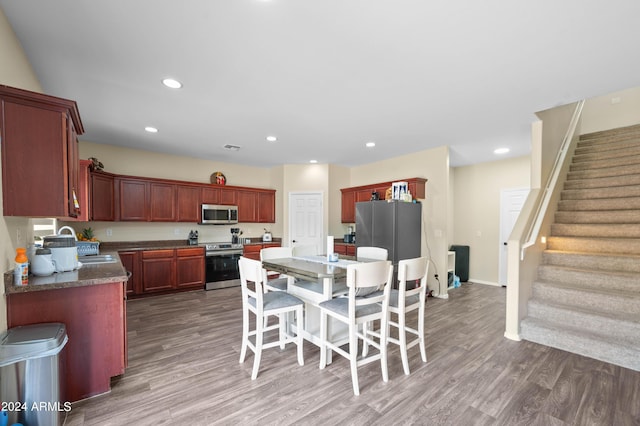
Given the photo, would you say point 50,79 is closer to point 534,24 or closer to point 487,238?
point 534,24

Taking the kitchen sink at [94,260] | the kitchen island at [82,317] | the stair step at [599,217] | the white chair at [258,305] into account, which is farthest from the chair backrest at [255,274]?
the stair step at [599,217]

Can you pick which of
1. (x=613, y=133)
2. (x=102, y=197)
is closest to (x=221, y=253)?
(x=102, y=197)

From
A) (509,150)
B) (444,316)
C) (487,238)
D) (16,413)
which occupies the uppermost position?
(509,150)

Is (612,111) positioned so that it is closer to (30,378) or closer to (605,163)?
(605,163)

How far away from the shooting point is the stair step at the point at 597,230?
3455 millimetres

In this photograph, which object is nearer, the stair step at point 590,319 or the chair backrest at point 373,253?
the stair step at point 590,319

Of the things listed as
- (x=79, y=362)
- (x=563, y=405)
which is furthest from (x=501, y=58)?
(x=79, y=362)

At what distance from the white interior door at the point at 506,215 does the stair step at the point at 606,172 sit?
862 millimetres

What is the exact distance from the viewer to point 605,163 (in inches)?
172

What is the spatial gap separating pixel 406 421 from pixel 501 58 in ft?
9.15

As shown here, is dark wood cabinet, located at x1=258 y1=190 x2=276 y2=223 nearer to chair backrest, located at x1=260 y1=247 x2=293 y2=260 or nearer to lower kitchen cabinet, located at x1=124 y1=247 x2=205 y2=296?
lower kitchen cabinet, located at x1=124 y1=247 x2=205 y2=296

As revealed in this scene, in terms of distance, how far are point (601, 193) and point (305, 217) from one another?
4.90 m

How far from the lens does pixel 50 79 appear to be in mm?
2611

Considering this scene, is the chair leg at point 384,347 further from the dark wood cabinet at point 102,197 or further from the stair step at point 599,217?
the dark wood cabinet at point 102,197
